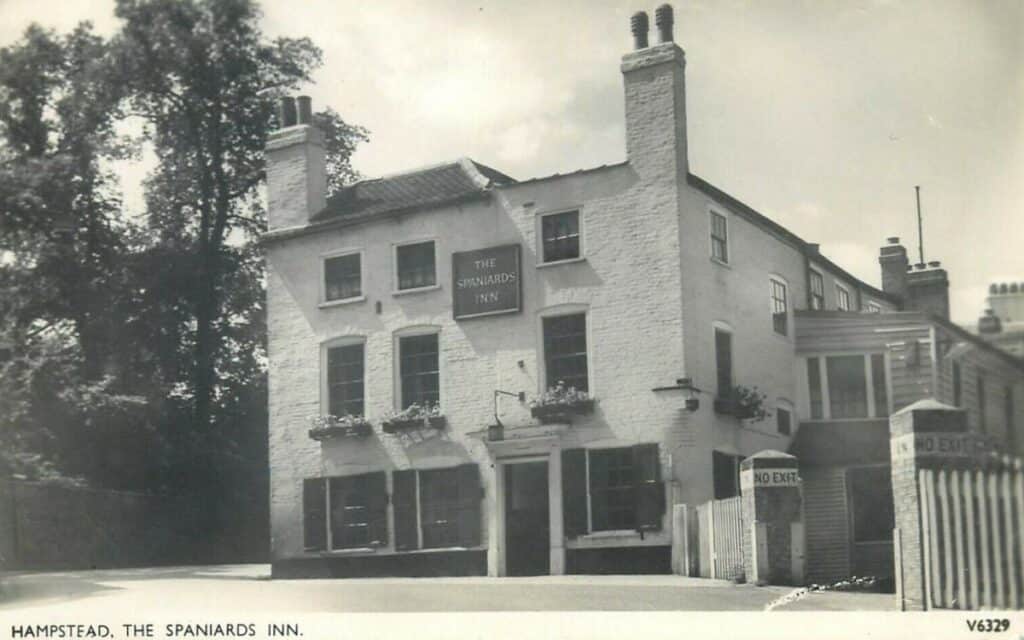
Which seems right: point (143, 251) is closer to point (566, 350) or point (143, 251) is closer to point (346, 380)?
point (346, 380)

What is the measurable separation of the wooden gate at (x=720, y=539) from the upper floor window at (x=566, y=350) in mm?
2588

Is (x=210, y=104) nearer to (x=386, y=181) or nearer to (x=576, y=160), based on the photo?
(x=386, y=181)

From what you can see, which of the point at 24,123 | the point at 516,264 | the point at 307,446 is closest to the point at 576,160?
the point at 516,264

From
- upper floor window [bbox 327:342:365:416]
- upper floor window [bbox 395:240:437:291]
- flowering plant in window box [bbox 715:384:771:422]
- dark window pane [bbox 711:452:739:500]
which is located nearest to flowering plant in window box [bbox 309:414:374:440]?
upper floor window [bbox 327:342:365:416]

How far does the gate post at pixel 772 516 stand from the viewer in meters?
14.5

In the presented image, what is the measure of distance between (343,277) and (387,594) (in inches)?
274

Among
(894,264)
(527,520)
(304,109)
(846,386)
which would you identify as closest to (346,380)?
(527,520)

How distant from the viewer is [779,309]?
18.2m

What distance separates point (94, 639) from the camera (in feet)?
42.0

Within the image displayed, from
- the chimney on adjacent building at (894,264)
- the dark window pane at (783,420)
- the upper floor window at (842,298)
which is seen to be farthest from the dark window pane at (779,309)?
the chimney on adjacent building at (894,264)

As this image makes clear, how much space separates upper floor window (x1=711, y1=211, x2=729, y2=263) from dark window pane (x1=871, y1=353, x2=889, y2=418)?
3.73 m

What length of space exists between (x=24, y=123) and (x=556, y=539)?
11725 millimetres

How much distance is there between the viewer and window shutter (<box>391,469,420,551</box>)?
19.3 meters

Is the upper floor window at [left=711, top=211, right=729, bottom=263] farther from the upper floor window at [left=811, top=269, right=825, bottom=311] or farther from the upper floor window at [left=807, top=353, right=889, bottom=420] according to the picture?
the upper floor window at [left=807, top=353, right=889, bottom=420]
